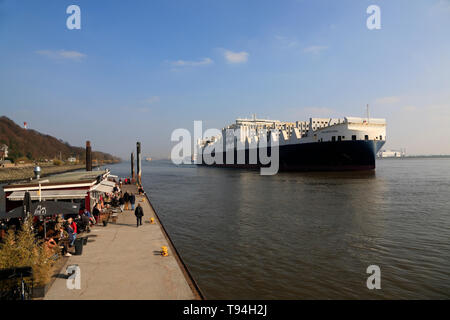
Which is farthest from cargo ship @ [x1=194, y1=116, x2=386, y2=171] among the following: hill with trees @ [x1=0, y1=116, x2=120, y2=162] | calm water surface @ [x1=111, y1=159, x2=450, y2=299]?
hill with trees @ [x1=0, y1=116, x2=120, y2=162]

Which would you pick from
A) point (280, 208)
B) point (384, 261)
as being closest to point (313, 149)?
point (280, 208)

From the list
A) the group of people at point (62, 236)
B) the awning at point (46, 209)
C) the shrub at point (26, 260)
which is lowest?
the group of people at point (62, 236)

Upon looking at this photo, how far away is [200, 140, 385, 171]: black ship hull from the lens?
56.6m

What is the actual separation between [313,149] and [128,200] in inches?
2016

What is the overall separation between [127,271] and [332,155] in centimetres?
5839

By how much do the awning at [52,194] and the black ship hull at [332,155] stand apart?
5366cm

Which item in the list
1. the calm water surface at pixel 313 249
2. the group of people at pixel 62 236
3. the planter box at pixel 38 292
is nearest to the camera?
the planter box at pixel 38 292

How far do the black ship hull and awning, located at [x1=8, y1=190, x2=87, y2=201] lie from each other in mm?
53663

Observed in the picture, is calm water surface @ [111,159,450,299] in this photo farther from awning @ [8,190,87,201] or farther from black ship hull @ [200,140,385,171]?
black ship hull @ [200,140,385,171]

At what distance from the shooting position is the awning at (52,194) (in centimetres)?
1293

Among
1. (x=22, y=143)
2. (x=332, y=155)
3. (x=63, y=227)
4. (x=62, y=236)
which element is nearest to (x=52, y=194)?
(x=63, y=227)

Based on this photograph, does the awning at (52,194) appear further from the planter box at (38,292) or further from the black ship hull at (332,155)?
the black ship hull at (332,155)

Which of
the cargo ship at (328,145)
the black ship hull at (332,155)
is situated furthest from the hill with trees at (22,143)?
the black ship hull at (332,155)

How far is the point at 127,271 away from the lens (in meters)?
8.07
